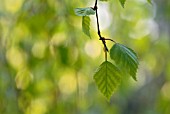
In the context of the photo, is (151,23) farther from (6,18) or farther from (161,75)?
(6,18)

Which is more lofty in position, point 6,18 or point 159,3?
point 6,18

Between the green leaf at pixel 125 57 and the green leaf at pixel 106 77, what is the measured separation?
2 centimetres

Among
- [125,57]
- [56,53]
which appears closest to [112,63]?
[125,57]

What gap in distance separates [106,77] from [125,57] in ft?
0.16

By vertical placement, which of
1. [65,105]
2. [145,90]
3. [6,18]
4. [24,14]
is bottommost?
[145,90]

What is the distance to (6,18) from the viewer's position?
265 centimetres

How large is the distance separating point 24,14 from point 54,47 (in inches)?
8.6

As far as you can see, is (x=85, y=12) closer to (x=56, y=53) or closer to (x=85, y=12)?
(x=85, y=12)

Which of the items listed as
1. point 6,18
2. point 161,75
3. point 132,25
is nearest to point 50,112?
point 6,18

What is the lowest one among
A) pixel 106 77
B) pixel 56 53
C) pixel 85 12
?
pixel 56 53

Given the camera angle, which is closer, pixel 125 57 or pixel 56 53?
pixel 125 57

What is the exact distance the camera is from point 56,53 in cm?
217

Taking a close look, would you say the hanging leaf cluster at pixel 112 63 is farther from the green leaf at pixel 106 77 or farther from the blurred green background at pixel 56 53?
the blurred green background at pixel 56 53

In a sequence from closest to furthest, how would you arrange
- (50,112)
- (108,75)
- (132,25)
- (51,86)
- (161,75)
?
1. (108,75)
2. (50,112)
3. (51,86)
4. (132,25)
5. (161,75)
